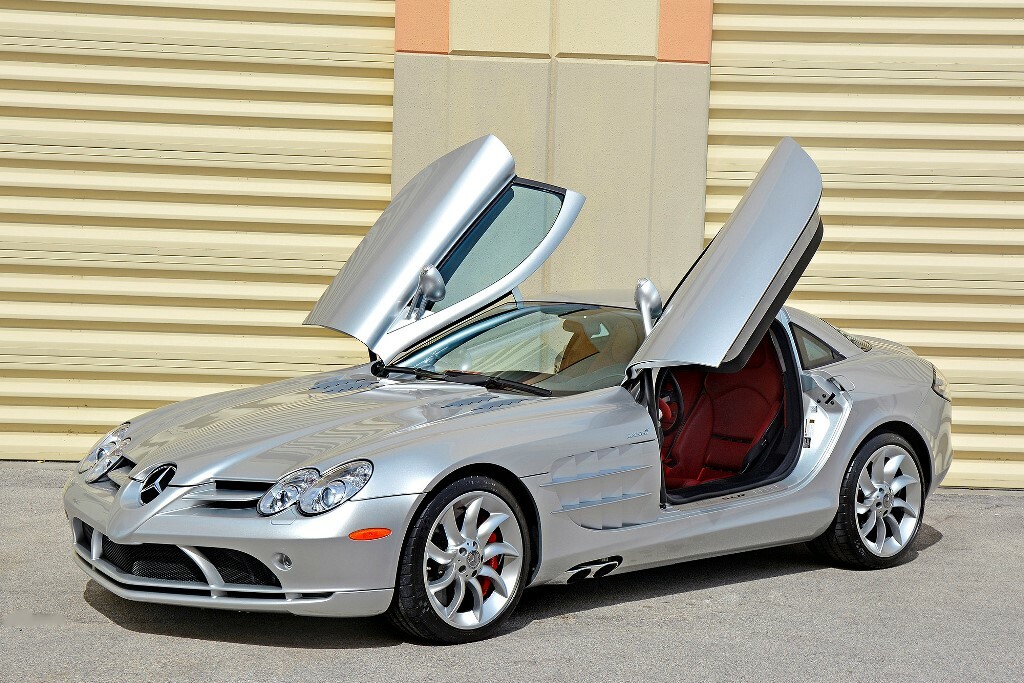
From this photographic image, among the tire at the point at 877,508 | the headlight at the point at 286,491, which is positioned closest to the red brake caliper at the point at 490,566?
the headlight at the point at 286,491

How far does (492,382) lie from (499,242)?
2.23 feet

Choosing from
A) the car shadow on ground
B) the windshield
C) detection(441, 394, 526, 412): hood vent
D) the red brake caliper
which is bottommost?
the car shadow on ground

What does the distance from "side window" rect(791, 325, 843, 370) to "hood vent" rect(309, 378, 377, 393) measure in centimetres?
196

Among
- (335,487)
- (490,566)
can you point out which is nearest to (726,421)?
(490,566)

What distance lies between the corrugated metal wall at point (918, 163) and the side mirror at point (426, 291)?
362 centimetres

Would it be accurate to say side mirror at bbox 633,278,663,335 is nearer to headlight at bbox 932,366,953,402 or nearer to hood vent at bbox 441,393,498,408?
hood vent at bbox 441,393,498,408

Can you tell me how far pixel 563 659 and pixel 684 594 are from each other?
1.10m

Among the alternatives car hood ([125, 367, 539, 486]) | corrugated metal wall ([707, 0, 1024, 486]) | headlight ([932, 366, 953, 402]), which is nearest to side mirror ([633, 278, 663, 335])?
car hood ([125, 367, 539, 486])

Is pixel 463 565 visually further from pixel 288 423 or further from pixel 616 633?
pixel 288 423

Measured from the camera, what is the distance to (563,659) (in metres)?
4.50

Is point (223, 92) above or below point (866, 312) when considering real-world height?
above

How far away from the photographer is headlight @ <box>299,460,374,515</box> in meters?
4.36

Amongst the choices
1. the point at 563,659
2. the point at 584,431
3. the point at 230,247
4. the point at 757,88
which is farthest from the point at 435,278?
the point at 757,88

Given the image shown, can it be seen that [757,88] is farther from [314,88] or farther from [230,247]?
[230,247]
